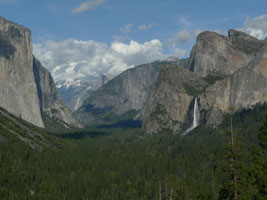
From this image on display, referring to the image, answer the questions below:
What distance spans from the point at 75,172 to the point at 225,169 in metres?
125

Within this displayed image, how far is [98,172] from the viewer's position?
16538 centimetres

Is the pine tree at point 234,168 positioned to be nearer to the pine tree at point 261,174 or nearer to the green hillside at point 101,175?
the pine tree at point 261,174

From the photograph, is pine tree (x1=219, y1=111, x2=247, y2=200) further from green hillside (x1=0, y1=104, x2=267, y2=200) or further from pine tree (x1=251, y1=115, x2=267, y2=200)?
green hillside (x1=0, y1=104, x2=267, y2=200)

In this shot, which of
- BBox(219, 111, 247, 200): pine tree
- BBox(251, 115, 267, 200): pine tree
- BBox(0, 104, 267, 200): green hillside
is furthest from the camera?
BBox(0, 104, 267, 200): green hillside

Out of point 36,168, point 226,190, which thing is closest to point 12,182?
point 36,168

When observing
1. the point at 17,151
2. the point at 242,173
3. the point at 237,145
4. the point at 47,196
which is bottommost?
the point at 47,196

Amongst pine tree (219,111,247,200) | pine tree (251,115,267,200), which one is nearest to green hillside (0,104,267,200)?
pine tree (251,115,267,200)

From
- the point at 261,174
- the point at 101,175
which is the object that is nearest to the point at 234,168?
the point at 261,174

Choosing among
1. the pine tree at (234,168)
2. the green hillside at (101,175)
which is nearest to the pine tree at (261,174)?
the pine tree at (234,168)

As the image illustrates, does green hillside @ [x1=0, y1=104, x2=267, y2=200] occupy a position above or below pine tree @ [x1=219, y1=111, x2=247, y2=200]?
below

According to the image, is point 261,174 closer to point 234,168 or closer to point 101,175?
point 234,168

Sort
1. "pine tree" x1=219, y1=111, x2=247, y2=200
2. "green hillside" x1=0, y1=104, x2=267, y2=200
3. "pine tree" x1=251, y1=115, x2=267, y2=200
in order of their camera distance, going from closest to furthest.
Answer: "pine tree" x1=219, y1=111, x2=247, y2=200 → "pine tree" x1=251, y1=115, x2=267, y2=200 → "green hillside" x1=0, y1=104, x2=267, y2=200

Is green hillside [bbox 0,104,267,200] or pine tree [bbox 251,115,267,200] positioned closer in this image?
pine tree [bbox 251,115,267,200]

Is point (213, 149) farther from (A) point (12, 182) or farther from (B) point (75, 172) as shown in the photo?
(A) point (12, 182)
